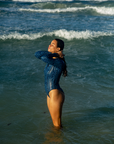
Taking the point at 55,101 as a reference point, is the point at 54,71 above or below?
above

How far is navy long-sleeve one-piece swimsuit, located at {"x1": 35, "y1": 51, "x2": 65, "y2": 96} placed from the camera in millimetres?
3002

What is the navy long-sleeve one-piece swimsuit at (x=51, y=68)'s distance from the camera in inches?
118

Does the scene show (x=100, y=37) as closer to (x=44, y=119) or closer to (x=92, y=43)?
(x=92, y=43)

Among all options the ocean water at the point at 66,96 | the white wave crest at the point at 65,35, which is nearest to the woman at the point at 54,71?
the ocean water at the point at 66,96

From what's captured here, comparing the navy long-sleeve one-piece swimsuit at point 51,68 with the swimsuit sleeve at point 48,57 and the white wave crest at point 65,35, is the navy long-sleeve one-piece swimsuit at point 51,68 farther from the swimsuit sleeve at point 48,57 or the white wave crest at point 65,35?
the white wave crest at point 65,35

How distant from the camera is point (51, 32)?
1286 cm

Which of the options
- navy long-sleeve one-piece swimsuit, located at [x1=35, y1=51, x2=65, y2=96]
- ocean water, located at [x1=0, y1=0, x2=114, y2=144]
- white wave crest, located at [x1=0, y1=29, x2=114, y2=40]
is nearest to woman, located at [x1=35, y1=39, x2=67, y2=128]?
navy long-sleeve one-piece swimsuit, located at [x1=35, y1=51, x2=65, y2=96]

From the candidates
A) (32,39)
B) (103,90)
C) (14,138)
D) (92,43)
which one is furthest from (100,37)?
(14,138)

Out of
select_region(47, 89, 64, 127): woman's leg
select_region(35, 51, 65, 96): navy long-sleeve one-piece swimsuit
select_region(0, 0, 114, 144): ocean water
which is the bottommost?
select_region(0, 0, 114, 144): ocean water

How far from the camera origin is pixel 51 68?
124 inches

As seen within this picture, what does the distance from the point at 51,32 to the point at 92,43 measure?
3063mm

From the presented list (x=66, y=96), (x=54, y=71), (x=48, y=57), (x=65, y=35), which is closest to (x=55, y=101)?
(x=54, y=71)

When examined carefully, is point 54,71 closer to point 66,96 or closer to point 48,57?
point 48,57

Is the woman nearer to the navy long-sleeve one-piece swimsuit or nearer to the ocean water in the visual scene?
the navy long-sleeve one-piece swimsuit
